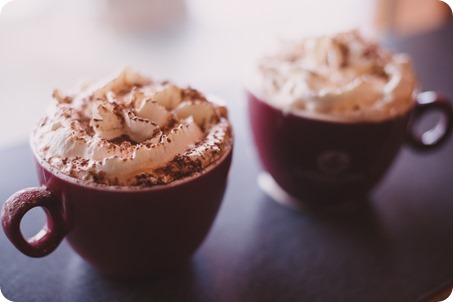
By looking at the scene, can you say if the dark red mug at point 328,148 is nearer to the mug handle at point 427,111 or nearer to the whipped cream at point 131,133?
the mug handle at point 427,111

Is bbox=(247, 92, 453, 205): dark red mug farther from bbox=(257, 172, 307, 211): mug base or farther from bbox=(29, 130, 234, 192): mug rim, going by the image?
bbox=(29, 130, 234, 192): mug rim

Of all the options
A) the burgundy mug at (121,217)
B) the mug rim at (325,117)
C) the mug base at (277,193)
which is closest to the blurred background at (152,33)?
the mug base at (277,193)

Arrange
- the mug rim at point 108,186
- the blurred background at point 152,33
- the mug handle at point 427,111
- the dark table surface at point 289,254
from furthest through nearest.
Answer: the blurred background at point 152,33
the mug handle at point 427,111
the dark table surface at point 289,254
the mug rim at point 108,186

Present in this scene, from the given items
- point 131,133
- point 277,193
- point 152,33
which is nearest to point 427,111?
point 277,193

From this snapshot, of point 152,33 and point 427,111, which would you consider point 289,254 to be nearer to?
point 427,111

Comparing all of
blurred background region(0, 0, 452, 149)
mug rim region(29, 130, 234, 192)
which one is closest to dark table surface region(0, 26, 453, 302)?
mug rim region(29, 130, 234, 192)
